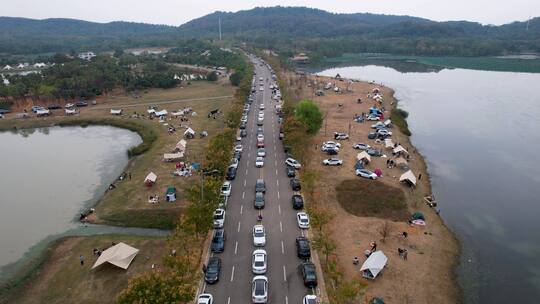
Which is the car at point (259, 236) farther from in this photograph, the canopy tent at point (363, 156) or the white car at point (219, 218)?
the canopy tent at point (363, 156)

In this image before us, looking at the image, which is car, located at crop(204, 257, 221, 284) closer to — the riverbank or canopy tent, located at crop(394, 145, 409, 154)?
the riverbank

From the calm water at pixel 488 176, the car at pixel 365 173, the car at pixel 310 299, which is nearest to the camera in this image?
the car at pixel 310 299

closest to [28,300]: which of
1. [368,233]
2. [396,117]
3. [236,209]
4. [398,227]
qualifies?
[236,209]

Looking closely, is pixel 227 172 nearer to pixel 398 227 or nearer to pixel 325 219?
pixel 325 219

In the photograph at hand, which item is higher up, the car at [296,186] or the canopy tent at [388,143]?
the canopy tent at [388,143]

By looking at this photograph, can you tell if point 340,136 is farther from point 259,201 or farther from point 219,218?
point 219,218

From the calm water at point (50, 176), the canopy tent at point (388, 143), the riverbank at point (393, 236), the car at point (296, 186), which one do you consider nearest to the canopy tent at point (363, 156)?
the riverbank at point (393, 236)
